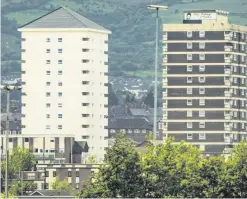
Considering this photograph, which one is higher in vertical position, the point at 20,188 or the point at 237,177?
the point at 237,177

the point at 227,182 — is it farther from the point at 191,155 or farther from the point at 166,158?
the point at 191,155

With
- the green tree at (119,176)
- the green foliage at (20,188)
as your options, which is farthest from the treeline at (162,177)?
the green foliage at (20,188)

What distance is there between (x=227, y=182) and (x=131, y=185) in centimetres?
576

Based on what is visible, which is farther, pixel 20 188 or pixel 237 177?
pixel 20 188

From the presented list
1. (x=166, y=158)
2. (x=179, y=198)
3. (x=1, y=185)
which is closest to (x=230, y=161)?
(x=166, y=158)

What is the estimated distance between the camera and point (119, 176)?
11788 cm

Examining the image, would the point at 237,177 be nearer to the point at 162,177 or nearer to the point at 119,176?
the point at 162,177

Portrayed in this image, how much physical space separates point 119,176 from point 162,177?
14.2 ft

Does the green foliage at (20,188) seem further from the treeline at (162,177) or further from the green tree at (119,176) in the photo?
the green tree at (119,176)

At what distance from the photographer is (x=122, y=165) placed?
118 metres

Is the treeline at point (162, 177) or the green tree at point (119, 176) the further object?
the treeline at point (162, 177)

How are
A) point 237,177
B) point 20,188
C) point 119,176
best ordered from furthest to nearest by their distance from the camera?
point 20,188 < point 237,177 < point 119,176

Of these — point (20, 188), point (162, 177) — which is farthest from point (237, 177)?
point (20, 188)

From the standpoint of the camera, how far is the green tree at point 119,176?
116500 mm
